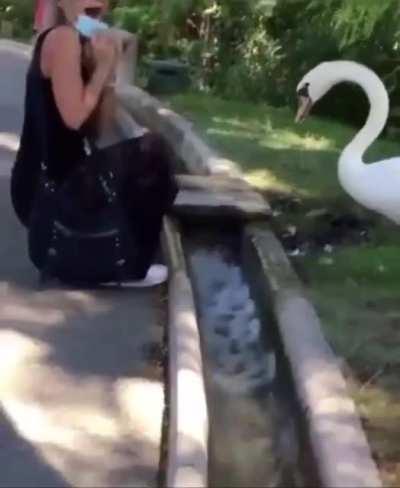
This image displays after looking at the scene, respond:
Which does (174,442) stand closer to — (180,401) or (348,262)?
(180,401)

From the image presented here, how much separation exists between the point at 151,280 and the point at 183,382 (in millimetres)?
1859

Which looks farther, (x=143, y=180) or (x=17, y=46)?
(x=17, y=46)

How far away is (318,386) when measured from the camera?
4.66 meters

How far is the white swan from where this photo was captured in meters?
6.51

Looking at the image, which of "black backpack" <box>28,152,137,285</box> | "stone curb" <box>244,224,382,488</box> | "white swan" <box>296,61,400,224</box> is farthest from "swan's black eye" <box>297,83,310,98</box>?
"black backpack" <box>28,152,137,285</box>

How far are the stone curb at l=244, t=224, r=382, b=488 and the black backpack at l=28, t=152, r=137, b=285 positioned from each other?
68cm

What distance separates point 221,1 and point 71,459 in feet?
47.2

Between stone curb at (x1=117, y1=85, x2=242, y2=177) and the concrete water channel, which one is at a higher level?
the concrete water channel

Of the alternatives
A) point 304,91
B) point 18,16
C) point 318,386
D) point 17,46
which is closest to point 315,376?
point 318,386

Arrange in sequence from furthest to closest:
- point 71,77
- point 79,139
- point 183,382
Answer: point 79,139, point 71,77, point 183,382

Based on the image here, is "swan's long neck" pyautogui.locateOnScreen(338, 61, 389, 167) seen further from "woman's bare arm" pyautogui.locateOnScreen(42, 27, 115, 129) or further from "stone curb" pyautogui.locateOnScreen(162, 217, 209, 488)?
"woman's bare arm" pyautogui.locateOnScreen(42, 27, 115, 129)

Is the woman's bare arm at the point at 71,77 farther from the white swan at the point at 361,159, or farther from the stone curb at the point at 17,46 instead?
the stone curb at the point at 17,46

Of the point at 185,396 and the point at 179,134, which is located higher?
the point at 185,396

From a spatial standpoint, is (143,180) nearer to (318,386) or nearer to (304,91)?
(304,91)
